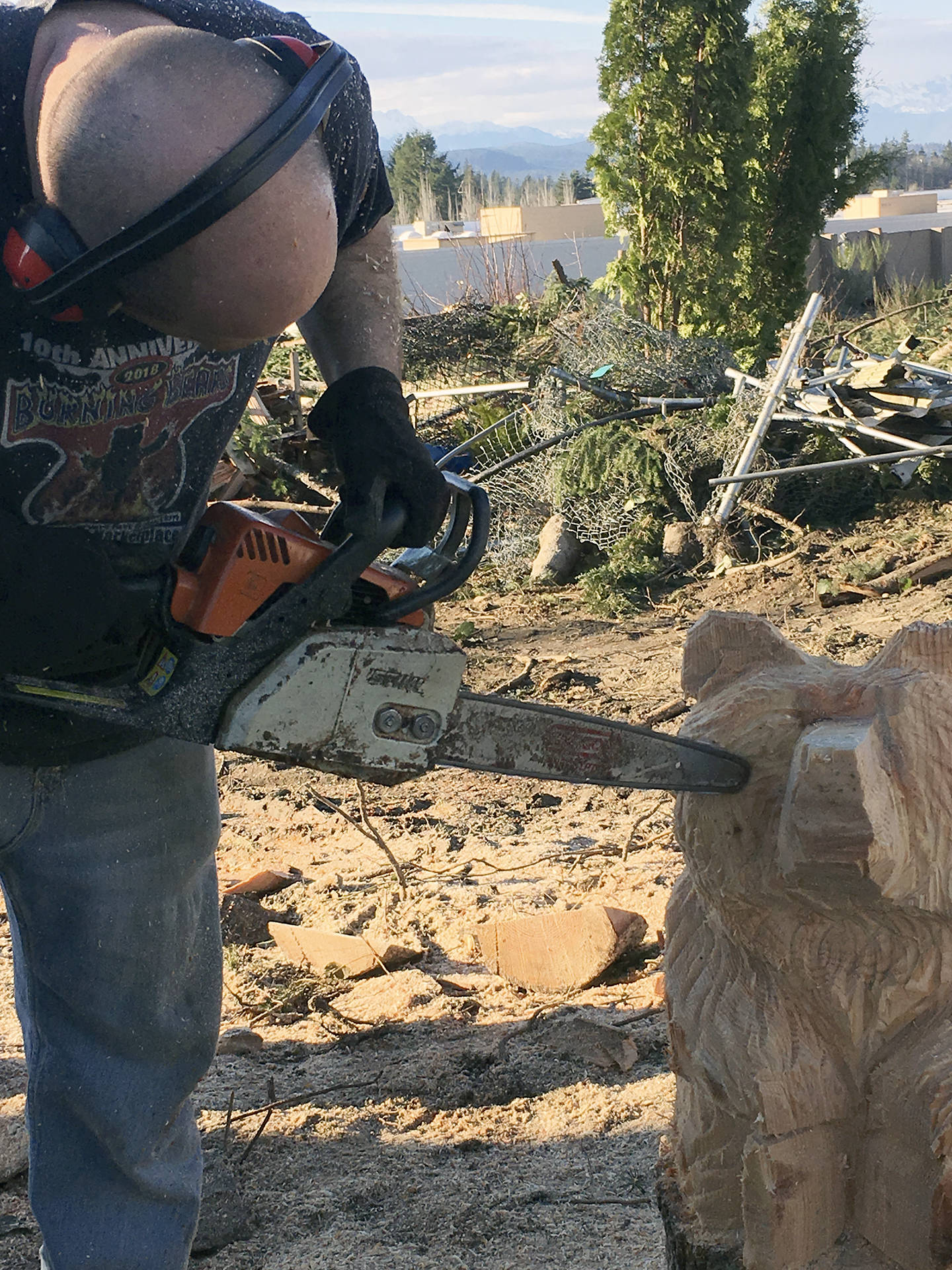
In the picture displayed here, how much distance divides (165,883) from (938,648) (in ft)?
4.19

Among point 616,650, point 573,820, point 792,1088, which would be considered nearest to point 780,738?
point 792,1088

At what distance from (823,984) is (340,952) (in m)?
2.09

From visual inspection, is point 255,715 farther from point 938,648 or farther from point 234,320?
point 938,648

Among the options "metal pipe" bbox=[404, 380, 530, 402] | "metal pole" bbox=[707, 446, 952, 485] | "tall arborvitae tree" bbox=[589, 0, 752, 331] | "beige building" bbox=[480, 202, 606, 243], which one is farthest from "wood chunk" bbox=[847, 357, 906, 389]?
"beige building" bbox=[480, 202, 606, 243]

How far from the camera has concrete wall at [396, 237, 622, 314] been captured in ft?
52.8

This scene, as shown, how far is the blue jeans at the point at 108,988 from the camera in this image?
6.22 ft

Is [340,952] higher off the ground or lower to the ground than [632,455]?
lower

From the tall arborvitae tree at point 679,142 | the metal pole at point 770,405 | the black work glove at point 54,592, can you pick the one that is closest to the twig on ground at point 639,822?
the black work glove at point 54,592

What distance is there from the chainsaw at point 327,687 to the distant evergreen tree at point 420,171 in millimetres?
54834

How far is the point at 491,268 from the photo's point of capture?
661 inches

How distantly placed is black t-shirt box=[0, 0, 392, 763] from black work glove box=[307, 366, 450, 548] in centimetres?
21

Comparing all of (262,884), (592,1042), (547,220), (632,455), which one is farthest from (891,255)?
(592,1042)

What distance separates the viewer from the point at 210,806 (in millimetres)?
2061

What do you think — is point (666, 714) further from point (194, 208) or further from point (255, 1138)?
point (194, 208)
